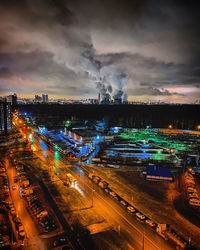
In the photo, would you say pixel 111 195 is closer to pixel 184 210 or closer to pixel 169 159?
pixel 184 210

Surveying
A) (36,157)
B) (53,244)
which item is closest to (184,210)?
(53,244)

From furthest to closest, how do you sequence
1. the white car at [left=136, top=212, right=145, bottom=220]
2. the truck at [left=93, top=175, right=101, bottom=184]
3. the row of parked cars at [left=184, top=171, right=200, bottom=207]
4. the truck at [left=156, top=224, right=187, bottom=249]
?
the truck at [left=93, top=175, right=101, bottom=184], the row of parked cars at [left=184, top=171, right=200, bottom=207], the white car at [left=136, top=212, right=145, bottom=220], the truck at [left=156, top=224, right=187, bottom=249]

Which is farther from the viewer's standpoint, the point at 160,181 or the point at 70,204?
the point at 160,181

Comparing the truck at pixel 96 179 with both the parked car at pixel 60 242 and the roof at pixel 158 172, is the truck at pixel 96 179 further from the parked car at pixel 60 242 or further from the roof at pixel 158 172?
the parked car at pixel 60 242

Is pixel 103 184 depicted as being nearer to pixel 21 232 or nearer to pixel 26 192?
pixel 26 192

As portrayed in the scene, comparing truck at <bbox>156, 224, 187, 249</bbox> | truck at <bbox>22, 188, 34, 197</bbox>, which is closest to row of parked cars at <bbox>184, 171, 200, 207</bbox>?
truck at <bbox>156, 224, 187, 249</bbox>

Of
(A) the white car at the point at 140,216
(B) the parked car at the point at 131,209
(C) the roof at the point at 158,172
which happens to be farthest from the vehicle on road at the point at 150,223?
(C) the roof at the point at 158,172

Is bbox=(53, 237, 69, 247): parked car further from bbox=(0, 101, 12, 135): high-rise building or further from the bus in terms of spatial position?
bbox=(0, 101, 12, 135): high-rise building

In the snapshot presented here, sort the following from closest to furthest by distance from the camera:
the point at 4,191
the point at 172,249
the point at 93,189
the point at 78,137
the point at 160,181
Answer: the point at 172,249
the point at 4,191
the point at 93,189
the point at 160,181
the point at 78,137
